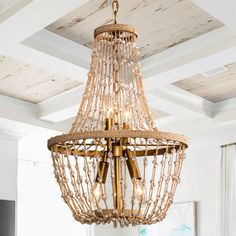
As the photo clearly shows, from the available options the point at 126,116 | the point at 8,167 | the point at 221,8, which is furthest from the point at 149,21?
the point at 8,167

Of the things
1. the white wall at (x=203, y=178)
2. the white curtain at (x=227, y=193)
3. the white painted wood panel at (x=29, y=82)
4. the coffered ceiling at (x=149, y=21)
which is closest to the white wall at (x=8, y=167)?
the white painted wood panel at (x=29, y=82)

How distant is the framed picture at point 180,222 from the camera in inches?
184

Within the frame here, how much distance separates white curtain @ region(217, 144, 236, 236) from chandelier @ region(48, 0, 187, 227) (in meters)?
2.61

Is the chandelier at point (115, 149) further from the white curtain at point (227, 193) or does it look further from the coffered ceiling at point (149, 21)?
the white curtain at point (227, 193)

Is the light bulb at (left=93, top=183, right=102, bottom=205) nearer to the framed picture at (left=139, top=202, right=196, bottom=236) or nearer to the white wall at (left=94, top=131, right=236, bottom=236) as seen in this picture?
the white wall at (left=94, top=131, right=236, bottom=236)

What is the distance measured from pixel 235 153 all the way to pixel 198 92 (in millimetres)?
720

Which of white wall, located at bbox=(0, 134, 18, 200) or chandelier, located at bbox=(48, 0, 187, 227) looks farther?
white wall, located at bbox=(0, 134, 18, 200)

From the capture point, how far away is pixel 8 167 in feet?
14.8

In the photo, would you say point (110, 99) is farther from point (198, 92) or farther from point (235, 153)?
point (235, 153)

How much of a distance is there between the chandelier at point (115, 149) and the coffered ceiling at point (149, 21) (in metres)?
0.85

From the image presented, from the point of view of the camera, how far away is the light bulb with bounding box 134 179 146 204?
1.69 meters

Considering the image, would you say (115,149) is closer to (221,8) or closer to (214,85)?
(221,8)

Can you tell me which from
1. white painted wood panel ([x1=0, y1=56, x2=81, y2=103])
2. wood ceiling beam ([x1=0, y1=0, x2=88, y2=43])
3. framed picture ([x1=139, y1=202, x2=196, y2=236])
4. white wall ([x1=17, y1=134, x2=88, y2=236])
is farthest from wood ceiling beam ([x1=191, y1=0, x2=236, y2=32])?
white wall ([x1=17, y1=134, x2=88, y2=236])

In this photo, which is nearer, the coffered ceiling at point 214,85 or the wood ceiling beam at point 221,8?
the wood ceiling beam at point 221,8
